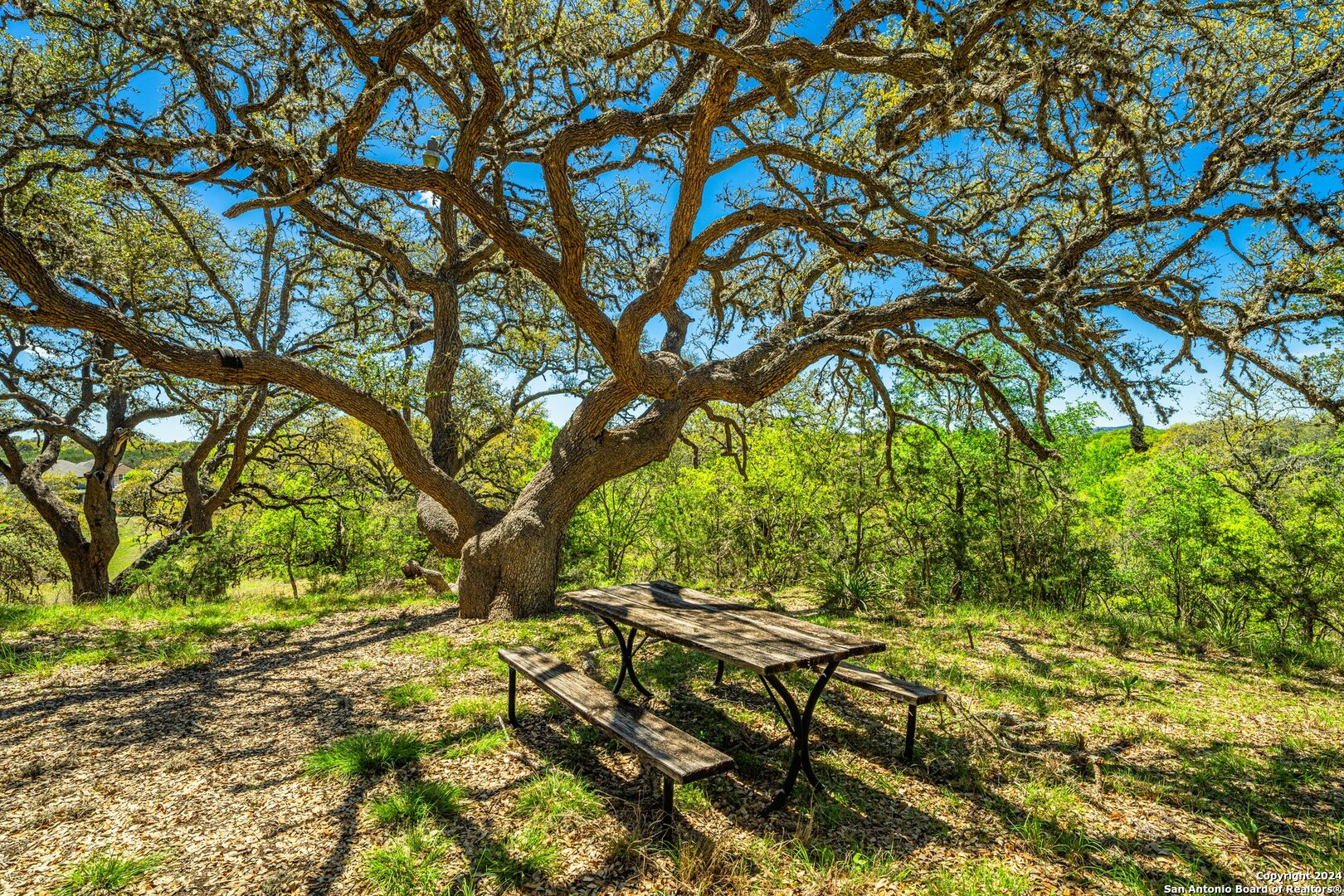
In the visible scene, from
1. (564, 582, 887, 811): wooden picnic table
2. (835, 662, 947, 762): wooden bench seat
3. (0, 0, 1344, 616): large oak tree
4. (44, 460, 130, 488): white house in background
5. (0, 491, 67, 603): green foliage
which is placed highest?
(0, 0, 1344, 616): large oak tree

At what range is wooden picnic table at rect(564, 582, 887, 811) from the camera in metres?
2.99

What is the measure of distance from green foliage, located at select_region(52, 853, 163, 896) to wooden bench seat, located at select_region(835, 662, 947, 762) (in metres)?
3.62

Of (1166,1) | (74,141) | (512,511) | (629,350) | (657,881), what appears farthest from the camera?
(512,511)

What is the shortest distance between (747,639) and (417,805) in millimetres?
1940

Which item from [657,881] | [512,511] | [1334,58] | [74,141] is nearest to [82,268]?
[74,141]

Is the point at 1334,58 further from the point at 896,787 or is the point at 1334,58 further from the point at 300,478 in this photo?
the point at 300,478

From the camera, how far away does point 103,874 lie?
2445 millimetres

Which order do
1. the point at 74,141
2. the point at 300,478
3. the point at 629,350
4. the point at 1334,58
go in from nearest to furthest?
the point at 1334,58
the point at 74,141
the point at 629,350
the point at 300,478

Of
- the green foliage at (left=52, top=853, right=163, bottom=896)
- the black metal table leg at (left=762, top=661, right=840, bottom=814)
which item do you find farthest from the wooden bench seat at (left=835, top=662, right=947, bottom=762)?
the green foliage at (left=52, top=853, right=163, bottom=896)

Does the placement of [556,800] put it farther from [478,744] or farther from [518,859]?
[478,744]

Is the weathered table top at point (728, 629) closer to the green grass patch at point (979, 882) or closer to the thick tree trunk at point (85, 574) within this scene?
the green grass patch at point (979, 882)

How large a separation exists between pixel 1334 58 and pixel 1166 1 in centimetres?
154

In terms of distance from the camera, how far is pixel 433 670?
206 inches

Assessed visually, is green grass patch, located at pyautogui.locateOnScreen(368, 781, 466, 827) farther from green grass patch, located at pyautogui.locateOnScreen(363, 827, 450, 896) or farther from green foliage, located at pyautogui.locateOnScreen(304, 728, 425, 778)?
green foliage, located at pyautogui.locateOnScreen(304, 728, 425, 778)
